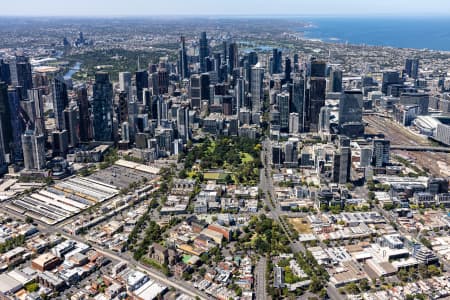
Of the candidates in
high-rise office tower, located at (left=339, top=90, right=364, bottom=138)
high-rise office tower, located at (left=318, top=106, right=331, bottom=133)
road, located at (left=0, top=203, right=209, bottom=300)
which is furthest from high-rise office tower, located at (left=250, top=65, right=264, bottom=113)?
road, located at (left=0, top=203, right=209, bottom=300)

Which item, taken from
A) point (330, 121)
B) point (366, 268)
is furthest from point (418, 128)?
point (366, 268)

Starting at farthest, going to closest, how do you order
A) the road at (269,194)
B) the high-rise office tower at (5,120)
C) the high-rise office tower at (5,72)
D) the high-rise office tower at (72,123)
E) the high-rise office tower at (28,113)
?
the high-rise office tower at (5,72) → the high-rise office tower at (28,113) → the high-rise office tower at (72,123) → the high-rise office tower at (5,120) → the road at (269,194)

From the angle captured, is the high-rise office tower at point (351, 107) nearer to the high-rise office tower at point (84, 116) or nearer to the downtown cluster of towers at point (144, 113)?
the downtown cluster of towers at point (144, 113)

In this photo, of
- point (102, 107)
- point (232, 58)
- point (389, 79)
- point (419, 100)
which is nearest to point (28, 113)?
point (102, 107)

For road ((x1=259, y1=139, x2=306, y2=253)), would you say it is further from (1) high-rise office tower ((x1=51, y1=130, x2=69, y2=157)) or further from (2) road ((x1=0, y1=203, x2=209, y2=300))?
(1) high-rise office tower ((x1=51, y1=130, x2=69, y2=157))

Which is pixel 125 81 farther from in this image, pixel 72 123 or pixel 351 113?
pixel 351 113

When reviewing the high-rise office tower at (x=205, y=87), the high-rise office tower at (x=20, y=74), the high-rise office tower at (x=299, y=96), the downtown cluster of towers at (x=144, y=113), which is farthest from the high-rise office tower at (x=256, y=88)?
the high-rise office tower at (x=20, y=74)
